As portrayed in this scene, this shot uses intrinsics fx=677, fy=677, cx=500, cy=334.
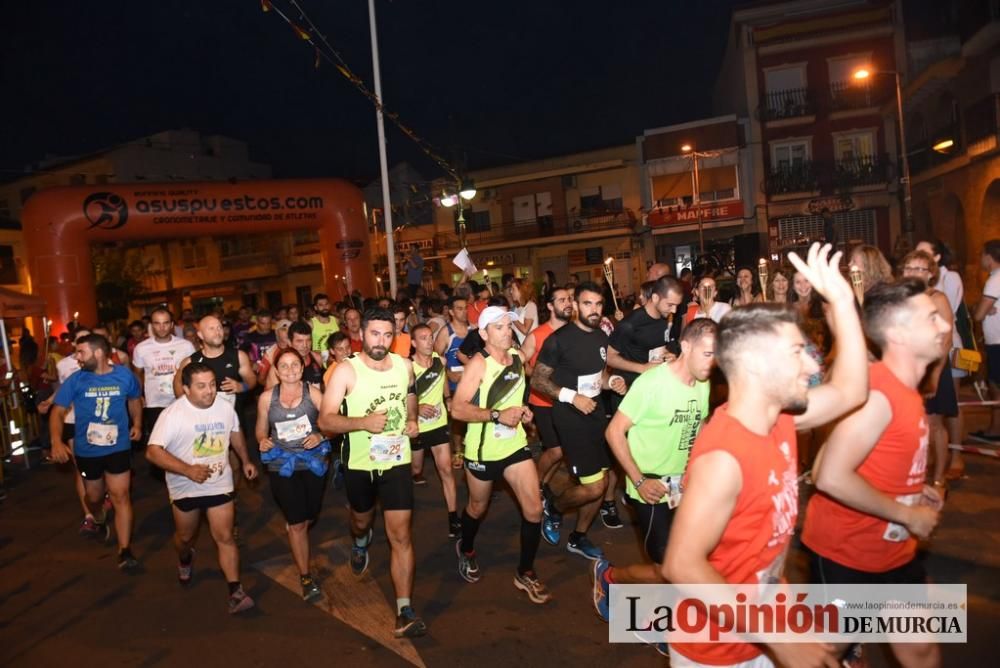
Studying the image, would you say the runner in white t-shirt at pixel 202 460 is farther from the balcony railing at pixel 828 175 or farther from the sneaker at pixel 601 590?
the balcony railing at pixel 828 175

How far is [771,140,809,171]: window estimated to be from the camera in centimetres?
2927

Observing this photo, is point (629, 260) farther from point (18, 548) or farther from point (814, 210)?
point (18, 548)

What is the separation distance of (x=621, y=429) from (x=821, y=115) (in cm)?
2972

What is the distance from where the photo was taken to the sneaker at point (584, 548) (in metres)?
5.41

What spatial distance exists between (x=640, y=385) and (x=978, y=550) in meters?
3.02

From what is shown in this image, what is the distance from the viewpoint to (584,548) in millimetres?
5469

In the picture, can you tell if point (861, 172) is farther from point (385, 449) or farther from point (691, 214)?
point (385, 449)

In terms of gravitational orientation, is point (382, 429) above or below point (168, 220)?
below

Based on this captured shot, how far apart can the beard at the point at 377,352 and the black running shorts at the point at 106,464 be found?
10.3ft

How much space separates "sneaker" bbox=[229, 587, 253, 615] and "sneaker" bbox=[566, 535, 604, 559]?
253 cm

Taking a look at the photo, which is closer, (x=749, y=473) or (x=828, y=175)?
(x=749, y=473)

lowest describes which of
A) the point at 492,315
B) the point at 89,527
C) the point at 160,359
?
the point at 89,527

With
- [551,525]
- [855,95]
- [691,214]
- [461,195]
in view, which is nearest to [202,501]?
[551,525]

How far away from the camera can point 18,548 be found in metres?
6.96
